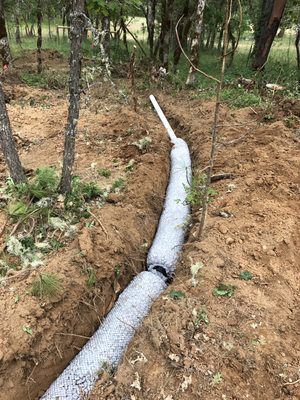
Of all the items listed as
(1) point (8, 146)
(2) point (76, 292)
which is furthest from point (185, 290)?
(1) point (8, 146)

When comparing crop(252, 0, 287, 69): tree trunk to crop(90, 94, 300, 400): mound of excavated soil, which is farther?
crop(252, 0, 287, 69): tree trunk

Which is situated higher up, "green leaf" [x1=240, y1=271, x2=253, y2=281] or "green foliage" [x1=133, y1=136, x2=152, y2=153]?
"green foliage" [x1=133, y1=136, x2=152, y2=153]

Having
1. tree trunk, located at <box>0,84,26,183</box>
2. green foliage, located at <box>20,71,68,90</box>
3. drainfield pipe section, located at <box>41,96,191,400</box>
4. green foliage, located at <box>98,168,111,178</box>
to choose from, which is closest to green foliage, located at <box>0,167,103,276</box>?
tree trunk, located at <box>0,84,26,183</box>

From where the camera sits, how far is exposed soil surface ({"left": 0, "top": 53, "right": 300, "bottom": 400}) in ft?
10.1

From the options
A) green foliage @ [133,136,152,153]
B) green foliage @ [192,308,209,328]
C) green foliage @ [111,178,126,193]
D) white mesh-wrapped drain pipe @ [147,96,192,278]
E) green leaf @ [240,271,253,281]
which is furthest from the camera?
green foliage @ [133,136,152,153]

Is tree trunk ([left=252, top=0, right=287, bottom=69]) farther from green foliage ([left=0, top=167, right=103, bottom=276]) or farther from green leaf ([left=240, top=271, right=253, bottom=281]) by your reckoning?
green leaf ([left=240, top=271, right=253, bottom=281])

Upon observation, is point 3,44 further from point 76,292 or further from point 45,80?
point 76,292

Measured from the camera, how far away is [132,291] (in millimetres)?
4047

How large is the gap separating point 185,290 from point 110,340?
94 cm

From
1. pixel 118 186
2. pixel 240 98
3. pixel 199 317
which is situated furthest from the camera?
pixel 240 98

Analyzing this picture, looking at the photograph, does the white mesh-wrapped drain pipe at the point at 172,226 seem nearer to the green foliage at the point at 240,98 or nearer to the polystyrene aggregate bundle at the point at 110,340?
the polystyrene aggregate bundle at the point at 110,340

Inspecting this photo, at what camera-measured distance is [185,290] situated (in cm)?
378

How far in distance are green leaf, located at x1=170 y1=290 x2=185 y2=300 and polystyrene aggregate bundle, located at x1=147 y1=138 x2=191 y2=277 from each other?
583 millimetres

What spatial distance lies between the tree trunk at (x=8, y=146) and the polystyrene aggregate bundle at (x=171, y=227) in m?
2.11
